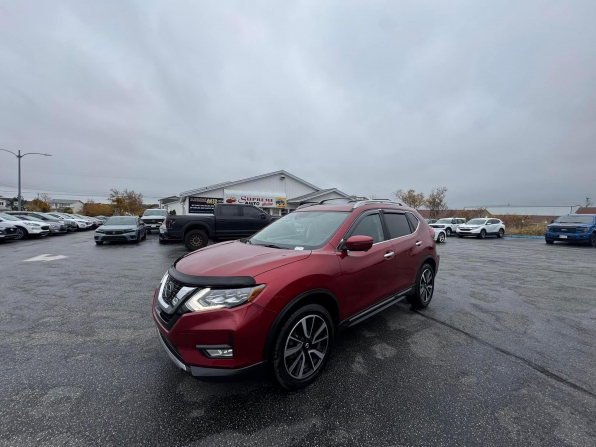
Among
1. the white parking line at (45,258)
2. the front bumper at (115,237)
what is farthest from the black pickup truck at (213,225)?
the white parking line at (45,258)

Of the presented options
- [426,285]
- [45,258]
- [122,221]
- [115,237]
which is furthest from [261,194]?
[426,285]

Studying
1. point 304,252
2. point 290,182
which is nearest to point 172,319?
point 304,252

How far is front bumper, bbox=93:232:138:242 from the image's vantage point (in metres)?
11.8

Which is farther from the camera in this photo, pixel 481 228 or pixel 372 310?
pixel 481 228

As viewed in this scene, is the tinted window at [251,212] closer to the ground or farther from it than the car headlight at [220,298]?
farther from it

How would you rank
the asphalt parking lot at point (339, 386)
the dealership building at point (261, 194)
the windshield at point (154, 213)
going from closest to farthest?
the asphalt parking lot at point (339, 386) → the windshield at point (154, 213) → the dealership building at point (261, 194)

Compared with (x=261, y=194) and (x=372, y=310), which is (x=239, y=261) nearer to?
(x=372, y=310)

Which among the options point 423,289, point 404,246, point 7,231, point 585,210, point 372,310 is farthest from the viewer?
point 585,210

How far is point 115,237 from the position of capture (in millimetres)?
12062

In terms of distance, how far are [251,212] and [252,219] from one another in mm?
354

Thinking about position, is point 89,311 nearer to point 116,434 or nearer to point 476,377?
point 116,434

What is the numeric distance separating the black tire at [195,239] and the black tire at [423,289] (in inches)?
329

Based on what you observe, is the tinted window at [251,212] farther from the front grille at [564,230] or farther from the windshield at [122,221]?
the front grille at [564,230]

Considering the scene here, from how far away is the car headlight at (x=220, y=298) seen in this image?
2020 mm
